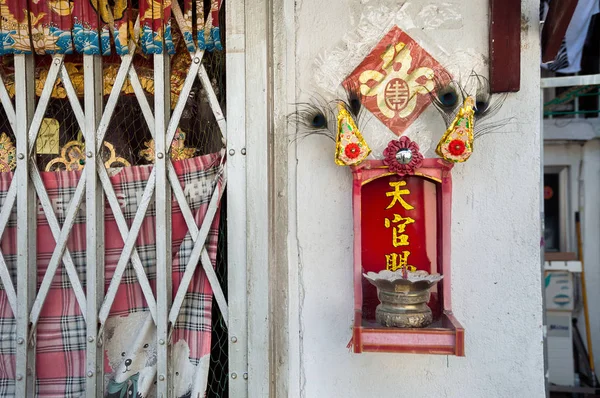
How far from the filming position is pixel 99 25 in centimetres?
259

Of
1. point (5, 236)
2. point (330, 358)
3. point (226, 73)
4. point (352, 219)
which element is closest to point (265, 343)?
point (330, 358)

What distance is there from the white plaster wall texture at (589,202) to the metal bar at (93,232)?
5908 millimetres

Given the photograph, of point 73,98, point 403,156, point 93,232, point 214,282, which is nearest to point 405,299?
point 403,156

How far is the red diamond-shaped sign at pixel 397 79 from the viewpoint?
2.42m

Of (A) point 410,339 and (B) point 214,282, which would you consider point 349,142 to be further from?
(B) point 214,282

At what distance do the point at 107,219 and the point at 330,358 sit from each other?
A: 1.52 m

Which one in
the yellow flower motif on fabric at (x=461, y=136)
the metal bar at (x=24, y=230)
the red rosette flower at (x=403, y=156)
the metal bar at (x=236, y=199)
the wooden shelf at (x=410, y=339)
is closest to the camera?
the wooden shelf at (x=410, y=339)

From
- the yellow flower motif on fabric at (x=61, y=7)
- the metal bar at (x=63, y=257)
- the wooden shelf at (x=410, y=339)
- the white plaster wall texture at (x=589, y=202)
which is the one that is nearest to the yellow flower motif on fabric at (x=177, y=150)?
the metal bar at (x=63, y=257)

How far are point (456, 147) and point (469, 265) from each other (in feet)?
2.15

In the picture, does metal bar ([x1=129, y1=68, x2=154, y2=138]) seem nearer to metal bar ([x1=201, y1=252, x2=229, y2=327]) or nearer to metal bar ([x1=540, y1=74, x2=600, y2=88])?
metal bar ([x1=201, y1=252, x2=229, y2=327])

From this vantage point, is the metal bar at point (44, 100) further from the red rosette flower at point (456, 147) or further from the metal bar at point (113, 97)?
the red rosette flower at point (456, 147)

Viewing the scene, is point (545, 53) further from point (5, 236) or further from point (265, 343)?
point (5, 236)

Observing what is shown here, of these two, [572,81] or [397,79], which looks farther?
[572,81]

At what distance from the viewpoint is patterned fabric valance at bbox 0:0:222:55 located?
2.54m
